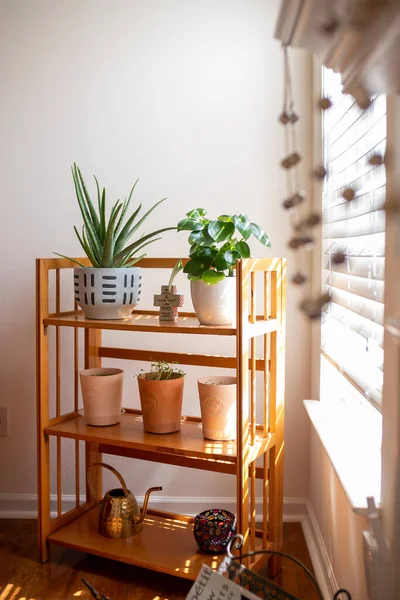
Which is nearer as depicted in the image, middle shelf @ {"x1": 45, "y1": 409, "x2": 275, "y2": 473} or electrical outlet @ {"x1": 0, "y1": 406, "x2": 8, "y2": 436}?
middle shelf @ {"x1": 45, "y1": 409, "x2": 275, "y2": 473}

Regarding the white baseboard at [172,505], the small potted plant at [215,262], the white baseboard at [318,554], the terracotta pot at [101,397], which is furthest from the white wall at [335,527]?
the terracotta pot at [101,397]

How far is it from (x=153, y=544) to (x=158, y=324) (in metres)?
0.71

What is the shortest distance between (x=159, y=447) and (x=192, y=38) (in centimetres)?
147

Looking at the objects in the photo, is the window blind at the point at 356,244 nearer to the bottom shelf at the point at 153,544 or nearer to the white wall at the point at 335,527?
the white wall at the point at 335,527

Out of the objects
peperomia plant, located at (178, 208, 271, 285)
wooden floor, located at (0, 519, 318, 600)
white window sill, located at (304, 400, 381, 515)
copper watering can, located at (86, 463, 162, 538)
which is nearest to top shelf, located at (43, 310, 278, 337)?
peperomia plant, located at (178, 208, 271, 285)

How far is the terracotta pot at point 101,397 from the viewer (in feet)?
7.03

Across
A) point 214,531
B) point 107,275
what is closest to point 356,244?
point 107,275

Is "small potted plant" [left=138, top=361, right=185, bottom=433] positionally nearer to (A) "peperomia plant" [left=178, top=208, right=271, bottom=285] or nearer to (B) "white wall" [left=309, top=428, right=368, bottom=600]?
(A) "peperomia plant" [left=178, top=208, right=271, bottom=285]

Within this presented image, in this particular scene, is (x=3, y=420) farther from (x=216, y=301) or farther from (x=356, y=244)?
(x=356, y=244)

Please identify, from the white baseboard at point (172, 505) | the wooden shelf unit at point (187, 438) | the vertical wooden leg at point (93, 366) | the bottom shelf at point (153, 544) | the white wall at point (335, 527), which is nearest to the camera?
the white wall at point (335, 527)

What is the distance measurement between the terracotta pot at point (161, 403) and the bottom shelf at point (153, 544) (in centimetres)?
36

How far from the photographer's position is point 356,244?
5.48ft

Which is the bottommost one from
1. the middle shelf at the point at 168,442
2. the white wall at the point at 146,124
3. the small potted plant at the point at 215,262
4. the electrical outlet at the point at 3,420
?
the electrical outlet at the point at 3,420

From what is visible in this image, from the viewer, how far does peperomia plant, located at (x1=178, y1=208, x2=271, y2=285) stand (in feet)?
6.12
